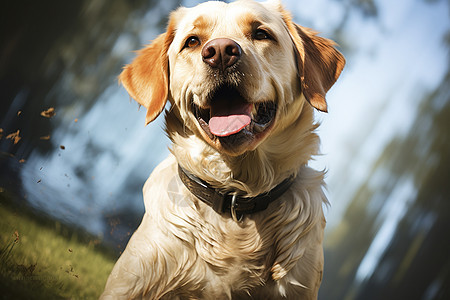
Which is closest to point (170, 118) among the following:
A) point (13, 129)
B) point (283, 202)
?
point (283, 202)

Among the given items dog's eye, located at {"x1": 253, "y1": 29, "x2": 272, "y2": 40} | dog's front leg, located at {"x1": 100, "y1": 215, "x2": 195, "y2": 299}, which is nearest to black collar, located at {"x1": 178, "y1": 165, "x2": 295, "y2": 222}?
dog's front leg, located at {"x1": 100, "y1": 215, "x2": 195, "y2": 299}

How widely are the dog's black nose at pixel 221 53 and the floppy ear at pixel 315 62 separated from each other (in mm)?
499

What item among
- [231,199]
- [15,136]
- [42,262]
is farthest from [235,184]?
[15,136]

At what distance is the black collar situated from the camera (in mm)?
1920

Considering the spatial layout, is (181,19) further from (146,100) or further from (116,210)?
(116,210)

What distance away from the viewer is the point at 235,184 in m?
1.95

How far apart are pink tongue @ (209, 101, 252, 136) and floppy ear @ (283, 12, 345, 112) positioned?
0.39 m

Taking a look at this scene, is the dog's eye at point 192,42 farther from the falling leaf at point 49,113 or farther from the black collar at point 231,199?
the falling leaf at point 49,113

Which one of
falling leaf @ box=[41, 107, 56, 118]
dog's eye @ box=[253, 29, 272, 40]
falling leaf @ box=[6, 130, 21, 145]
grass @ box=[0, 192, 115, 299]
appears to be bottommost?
grass @ box=[0, 192, 115, 299]

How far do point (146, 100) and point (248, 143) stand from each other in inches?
28.9

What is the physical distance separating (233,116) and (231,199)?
441 millimetres

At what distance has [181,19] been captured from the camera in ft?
7.18

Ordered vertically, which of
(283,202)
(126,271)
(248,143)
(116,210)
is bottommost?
(116,210)

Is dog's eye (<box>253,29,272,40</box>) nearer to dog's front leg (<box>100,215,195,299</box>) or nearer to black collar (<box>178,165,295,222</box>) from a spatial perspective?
black collar (<box>178,165,295,222</box>)
